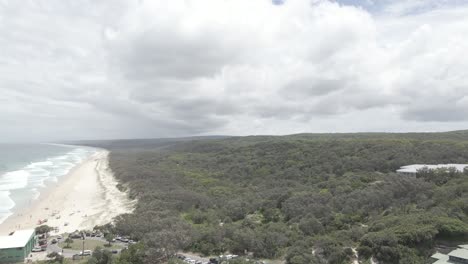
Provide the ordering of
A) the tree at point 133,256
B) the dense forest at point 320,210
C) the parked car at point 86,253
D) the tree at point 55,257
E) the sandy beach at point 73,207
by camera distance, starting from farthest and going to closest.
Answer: the sandy beach at point 73,207 → the parked car at point 86,253 → the tree at point 55,257 → the dense forest at point 320,210 → the tree at point 133,256

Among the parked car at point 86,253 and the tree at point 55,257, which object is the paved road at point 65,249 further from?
the tree at point 55,257

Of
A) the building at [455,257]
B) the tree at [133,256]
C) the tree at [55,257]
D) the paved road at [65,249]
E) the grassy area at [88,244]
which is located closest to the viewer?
the building at [455,257]

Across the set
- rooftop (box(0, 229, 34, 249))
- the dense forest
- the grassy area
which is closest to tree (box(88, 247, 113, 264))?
the dense forest

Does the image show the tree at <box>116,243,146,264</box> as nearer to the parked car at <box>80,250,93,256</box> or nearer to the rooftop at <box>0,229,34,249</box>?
the parked car at <box>80,250,93,256</box>

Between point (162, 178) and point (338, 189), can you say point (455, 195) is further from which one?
point (162, 178)

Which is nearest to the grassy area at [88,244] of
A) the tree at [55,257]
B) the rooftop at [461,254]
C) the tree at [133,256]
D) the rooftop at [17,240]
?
the tree at [55,257]

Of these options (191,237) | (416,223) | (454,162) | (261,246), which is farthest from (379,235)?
(454,162)
